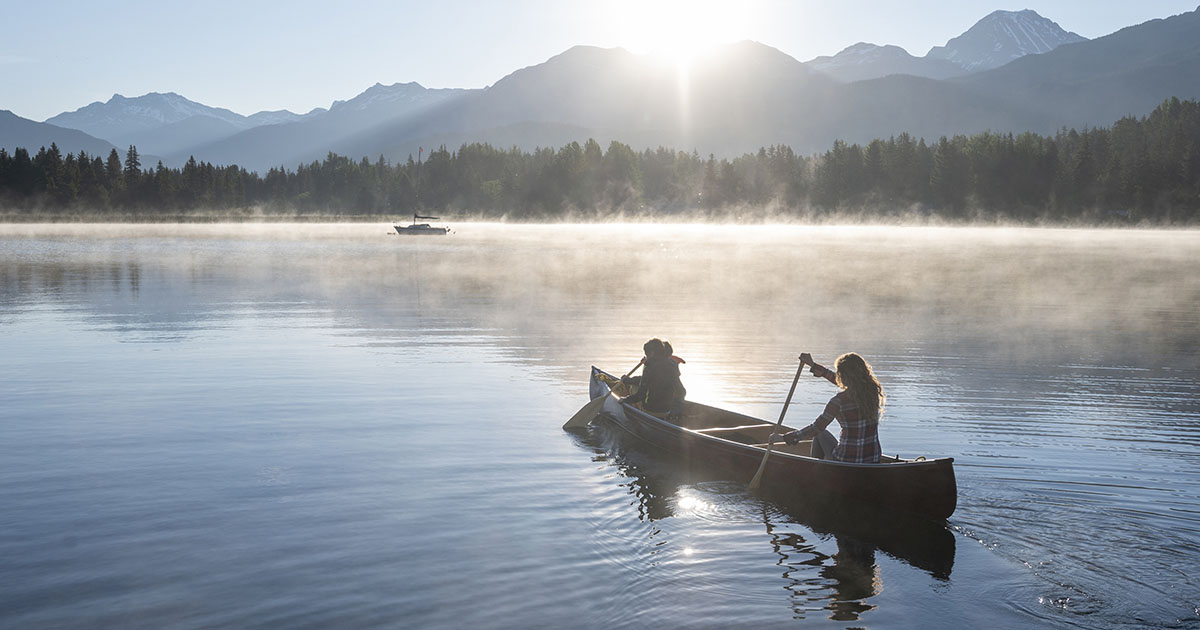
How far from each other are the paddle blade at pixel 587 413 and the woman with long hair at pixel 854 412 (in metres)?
6.41

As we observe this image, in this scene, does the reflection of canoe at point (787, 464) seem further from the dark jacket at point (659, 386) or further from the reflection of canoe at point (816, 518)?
the dark jacket at point (659, 386)

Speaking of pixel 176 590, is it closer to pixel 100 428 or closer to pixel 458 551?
pixel 458 551

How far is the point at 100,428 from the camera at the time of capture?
19234 mm

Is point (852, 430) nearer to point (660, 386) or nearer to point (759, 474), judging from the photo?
point (759, 474)

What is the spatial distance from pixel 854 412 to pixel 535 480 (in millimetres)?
5325

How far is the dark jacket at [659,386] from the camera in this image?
62.7 feet

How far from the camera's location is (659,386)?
19.1m

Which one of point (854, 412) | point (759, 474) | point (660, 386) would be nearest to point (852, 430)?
point (854, 412)

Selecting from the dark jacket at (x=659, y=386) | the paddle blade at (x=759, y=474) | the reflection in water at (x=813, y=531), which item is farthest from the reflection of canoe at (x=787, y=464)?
the dark jacket at (x=659, y=386)

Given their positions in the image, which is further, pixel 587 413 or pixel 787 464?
pixel 587 413

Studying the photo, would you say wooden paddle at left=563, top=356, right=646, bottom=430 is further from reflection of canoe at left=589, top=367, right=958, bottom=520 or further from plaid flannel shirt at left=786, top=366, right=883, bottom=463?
plaid flannel shirt at left=786, top=366, right=883, bottom=463

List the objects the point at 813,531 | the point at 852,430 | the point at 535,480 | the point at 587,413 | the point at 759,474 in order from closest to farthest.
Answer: the point at 813,531 → the point at 852,430 → the point at 759,474 → the point at 535,480 → the point at 587,413

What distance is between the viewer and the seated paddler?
1912 cm

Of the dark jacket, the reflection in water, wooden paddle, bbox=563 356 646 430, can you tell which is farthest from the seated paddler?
the reflection in water
